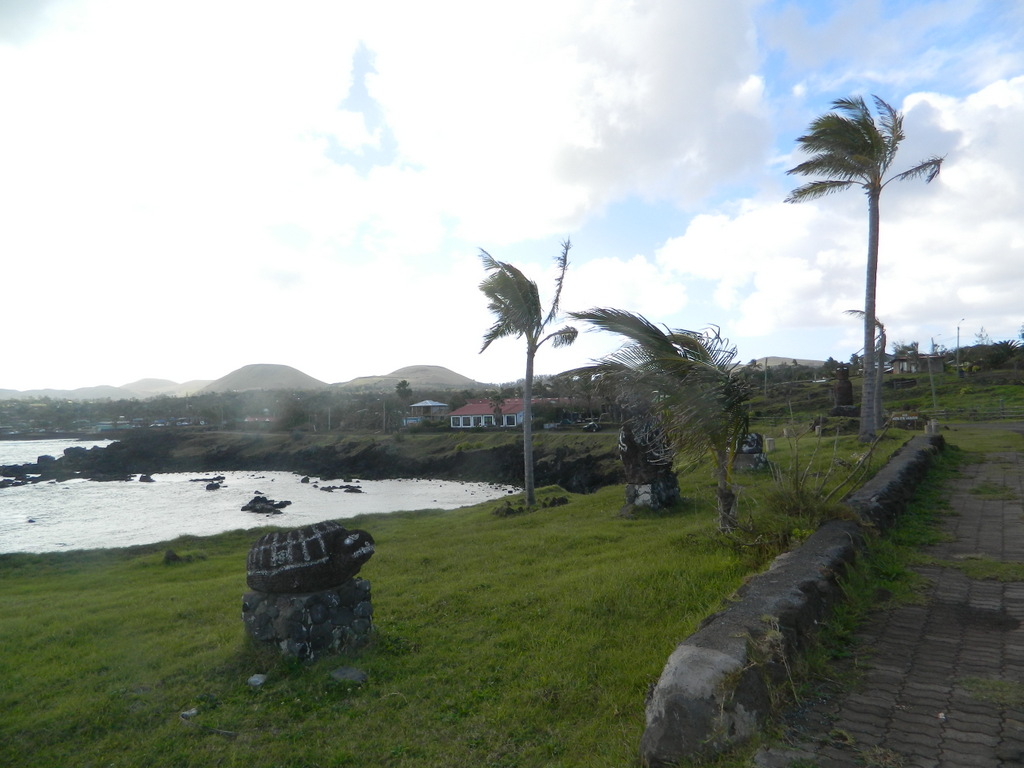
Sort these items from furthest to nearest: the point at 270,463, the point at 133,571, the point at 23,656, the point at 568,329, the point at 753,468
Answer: the point at 270,463 → the point at 568,329 → the point at 753,468 → the point at 133,571 → the point at 23,656

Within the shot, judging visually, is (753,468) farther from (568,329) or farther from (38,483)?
(38,483)

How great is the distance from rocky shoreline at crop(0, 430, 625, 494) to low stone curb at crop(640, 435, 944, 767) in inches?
1066

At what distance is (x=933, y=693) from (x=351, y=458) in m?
50.1

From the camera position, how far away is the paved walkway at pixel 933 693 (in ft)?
9.84

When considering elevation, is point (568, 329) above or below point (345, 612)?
above

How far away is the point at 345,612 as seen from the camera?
598 cm

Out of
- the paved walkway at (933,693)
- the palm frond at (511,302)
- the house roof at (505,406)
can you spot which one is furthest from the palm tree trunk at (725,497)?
the house roof at (505,406)

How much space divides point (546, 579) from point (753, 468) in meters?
8.70

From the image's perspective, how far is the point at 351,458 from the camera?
5125 centimetres

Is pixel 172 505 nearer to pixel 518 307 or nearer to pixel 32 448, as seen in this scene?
pixel 518 307

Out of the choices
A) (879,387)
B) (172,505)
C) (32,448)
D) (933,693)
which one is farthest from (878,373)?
(32,448)

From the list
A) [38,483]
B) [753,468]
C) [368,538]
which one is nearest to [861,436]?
Result: [753,468]

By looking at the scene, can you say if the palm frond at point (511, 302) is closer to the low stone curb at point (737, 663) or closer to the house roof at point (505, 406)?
the low stone curb at point (737, 663)

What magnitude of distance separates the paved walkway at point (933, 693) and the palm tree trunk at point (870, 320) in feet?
38.2
